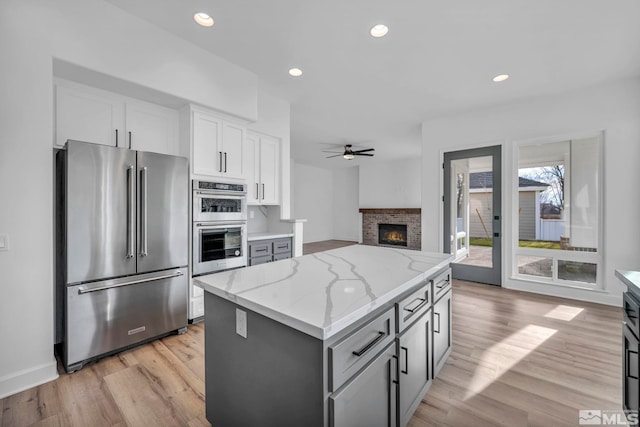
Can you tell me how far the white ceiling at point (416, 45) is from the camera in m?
2.32

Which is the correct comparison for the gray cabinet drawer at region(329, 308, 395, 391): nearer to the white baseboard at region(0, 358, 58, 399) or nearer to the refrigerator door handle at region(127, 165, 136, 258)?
the refrigerator door handle at region(127, 165, 136, 258)

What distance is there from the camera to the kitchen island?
96 centimetres

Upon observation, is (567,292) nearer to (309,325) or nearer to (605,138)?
(605,138)

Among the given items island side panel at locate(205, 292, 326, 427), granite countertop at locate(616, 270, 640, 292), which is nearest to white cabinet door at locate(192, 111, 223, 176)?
island side panel at locate(205, 292, 326, 427)

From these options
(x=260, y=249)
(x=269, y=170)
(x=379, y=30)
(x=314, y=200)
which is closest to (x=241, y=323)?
(x=260, y=249)

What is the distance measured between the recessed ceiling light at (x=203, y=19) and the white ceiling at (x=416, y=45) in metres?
0.05

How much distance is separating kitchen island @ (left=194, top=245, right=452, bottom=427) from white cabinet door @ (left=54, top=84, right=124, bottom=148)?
81.8 inches

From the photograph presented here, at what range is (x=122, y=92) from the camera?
8.54 ft

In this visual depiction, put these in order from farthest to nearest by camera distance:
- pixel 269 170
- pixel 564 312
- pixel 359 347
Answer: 1. pixel 269 170
2. pixel 564 312
3. pixel 359 347

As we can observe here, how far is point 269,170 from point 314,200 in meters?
5.63

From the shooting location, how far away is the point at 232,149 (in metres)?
3.35

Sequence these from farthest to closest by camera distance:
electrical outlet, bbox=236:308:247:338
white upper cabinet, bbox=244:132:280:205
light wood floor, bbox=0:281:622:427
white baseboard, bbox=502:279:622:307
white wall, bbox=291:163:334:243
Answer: white wall, bbox=291:163:334:243, white upper cabinet, bbox=244:132:280:205, white baseboard, bbox=502:279:622:307, light wood floor, bbox=0:281:622:427, electrical outlet, bbox=236:308:247:338

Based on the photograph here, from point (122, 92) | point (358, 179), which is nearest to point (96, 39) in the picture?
point (122, 92)

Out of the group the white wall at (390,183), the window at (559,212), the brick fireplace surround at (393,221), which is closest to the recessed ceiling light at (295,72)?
the window at (559,212)
